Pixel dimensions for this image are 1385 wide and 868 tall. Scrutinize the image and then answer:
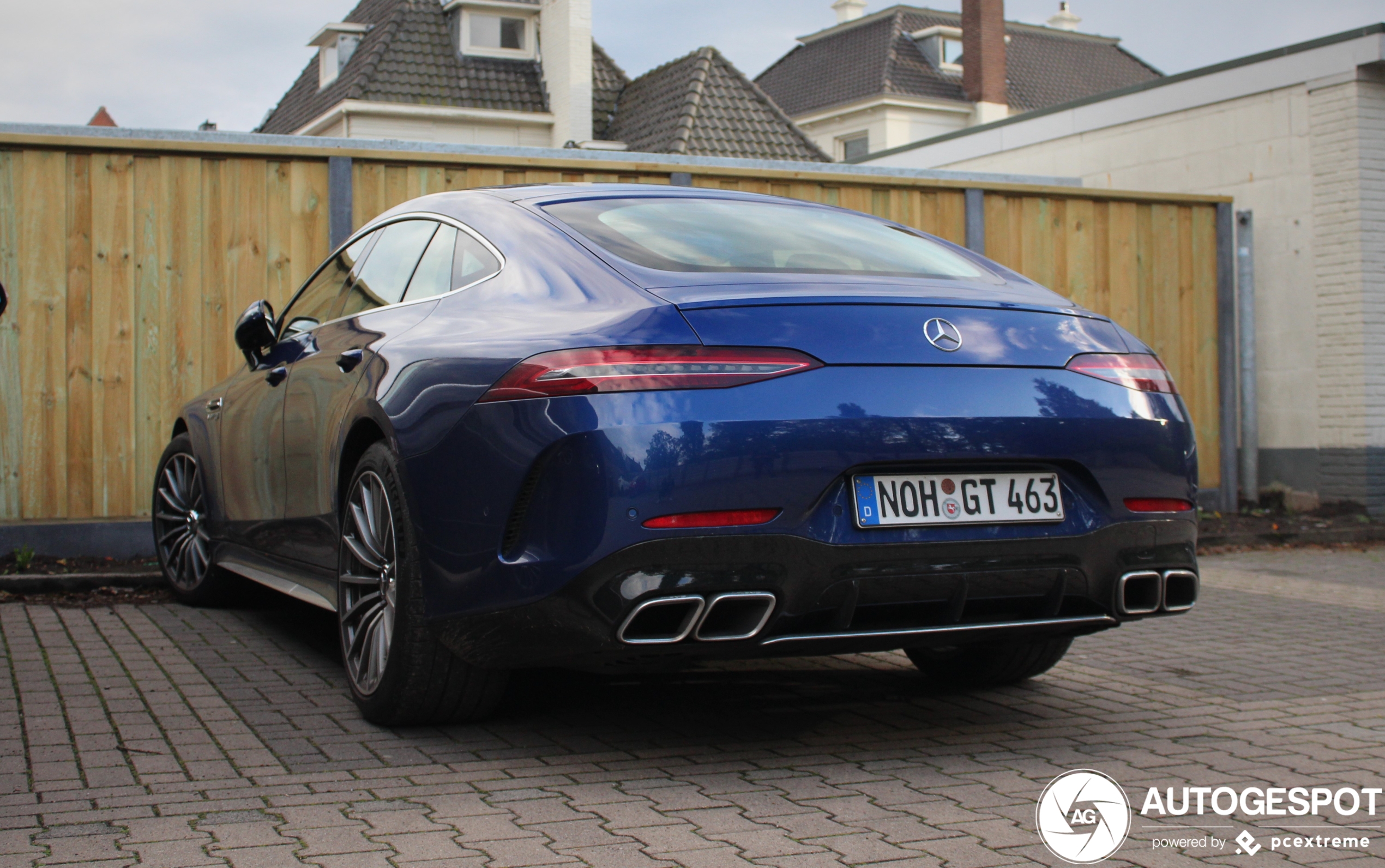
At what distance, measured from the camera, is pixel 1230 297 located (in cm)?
1009

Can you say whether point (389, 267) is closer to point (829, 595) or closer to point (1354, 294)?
point (829, 595)

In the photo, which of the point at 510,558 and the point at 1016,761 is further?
the point at 1016,761

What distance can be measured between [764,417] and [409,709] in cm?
141

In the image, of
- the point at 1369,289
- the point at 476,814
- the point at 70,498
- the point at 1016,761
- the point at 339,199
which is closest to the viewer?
the point at 476,814

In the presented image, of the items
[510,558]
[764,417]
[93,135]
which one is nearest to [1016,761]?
[764,417]

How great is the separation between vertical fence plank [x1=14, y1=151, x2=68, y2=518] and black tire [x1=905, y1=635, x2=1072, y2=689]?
482cm

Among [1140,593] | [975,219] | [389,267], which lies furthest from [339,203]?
[1140,593]

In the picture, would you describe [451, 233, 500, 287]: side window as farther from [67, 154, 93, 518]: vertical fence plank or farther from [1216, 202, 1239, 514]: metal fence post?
[1216, 202, 1239, 514]: metal fence post

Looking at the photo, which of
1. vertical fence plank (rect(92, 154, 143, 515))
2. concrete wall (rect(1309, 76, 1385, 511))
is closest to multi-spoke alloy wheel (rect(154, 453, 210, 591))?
vertical fence plank (rect(92, 154, 143, 515))

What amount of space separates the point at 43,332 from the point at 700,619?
5.39 metres

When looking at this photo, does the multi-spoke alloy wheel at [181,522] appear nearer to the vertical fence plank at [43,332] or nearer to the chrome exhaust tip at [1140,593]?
the vertical fence plank at [43,332]

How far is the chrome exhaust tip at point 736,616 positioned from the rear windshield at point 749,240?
2.90ft

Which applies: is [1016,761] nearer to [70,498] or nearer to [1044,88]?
[70,498]

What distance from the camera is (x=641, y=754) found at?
3590 mm
